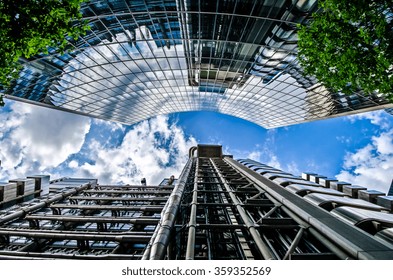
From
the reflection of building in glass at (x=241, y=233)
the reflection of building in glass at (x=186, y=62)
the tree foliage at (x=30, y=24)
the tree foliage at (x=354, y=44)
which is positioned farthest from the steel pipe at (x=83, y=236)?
the tree foliage at (x=354, y=44)

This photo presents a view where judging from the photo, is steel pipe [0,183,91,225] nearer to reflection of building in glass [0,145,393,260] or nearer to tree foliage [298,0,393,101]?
reflection of building in glass [0,145,393,260]

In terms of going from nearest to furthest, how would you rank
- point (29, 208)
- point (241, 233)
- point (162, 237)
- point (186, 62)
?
point (162, 237), point (241, 233), point (29, 208), point (186, 62)

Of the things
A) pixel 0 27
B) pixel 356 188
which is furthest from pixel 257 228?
pixel 356 188

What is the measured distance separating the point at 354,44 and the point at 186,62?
71.6 feet

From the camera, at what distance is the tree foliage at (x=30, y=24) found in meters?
7.04

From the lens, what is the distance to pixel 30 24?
738 cm

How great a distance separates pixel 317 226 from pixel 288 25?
17173 millimetres

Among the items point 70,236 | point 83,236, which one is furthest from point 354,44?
point 70,236

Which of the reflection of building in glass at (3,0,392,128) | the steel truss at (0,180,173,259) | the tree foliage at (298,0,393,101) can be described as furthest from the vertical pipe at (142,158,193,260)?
the reflection of building in glass at (3,0,392,128)

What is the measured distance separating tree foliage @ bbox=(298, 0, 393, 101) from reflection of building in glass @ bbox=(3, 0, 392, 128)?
32.6 feet

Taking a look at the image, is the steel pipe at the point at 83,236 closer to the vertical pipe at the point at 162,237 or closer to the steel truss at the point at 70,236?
the steel truss at the point at 70,236

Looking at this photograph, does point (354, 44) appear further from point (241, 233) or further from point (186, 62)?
point (186, 62)

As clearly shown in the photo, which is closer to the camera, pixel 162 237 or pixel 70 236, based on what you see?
pixel 162 237

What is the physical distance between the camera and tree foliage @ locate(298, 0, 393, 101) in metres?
7.51
